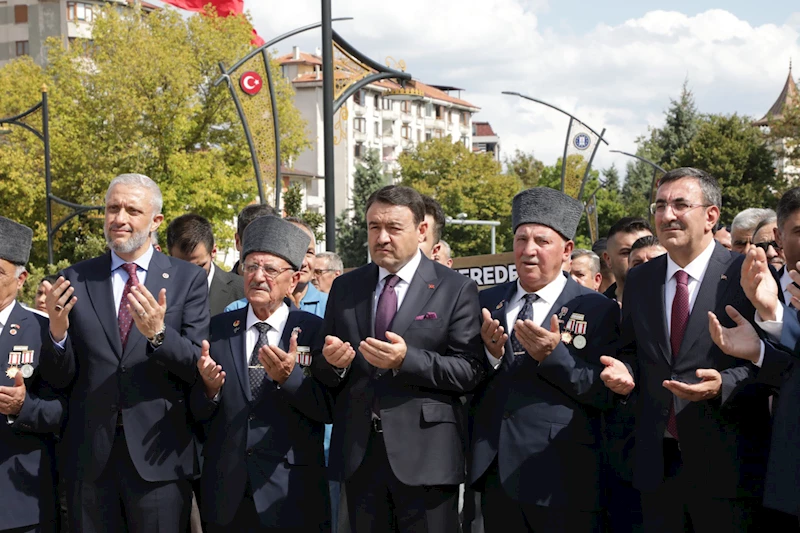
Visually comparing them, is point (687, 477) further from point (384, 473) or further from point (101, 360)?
point (101, 360)

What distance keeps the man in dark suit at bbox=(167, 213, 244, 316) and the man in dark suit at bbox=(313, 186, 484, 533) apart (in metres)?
2.23

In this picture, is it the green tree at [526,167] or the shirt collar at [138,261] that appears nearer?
the shirt collar at [138,261]

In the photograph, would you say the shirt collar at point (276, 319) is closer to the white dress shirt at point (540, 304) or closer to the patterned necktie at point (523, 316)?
the white dress shirt at point (540, 304)

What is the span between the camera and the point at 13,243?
242 inches

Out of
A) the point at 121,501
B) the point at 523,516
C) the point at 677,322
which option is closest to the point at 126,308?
the point at 121,501

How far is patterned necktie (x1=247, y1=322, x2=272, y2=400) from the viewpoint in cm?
593

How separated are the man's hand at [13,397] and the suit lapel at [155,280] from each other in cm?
64

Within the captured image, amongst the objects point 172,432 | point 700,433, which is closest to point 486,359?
point 700,433

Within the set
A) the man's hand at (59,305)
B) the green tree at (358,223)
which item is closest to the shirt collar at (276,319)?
the man's hand at (59,305)

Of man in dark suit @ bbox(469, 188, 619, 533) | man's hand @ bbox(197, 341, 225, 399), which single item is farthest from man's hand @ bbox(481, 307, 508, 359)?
man's hand @ bbox(197, 341, 225, 399)

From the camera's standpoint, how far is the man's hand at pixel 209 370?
18.6 ft

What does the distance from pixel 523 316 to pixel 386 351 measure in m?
0.89

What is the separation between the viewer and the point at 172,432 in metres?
5.86

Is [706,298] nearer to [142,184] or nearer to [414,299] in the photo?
[414,299]
